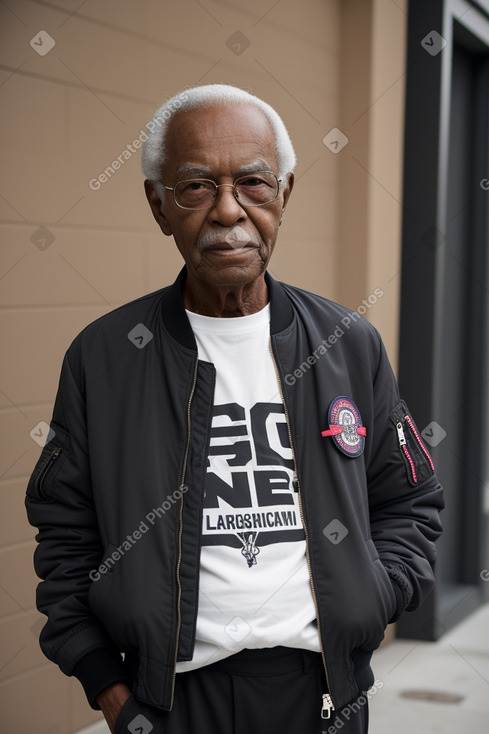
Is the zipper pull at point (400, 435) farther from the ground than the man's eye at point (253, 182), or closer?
closer

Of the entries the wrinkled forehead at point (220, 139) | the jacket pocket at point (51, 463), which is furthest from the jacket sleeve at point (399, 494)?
the jacket pocket at point (51, 463)

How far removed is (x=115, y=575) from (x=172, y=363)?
41 cm

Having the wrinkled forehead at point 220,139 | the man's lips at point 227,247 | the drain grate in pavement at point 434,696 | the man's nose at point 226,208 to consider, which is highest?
the wrinkled forehead at point 220,139

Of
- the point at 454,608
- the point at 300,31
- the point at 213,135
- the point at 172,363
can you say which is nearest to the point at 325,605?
the point at 172,363

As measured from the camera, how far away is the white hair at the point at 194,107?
168 centimetres

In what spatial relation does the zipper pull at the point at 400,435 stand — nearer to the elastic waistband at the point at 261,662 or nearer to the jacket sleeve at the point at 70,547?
the elastic waistband at the point at 261,662

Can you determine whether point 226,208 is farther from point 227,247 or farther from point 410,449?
point 410,449

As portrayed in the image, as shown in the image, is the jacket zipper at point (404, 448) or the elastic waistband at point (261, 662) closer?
the elastic waistband at point (261, 662)

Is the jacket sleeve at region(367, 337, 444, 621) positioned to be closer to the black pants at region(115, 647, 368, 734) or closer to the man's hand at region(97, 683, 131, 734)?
the black pants at region(115, 647, 368, 734)

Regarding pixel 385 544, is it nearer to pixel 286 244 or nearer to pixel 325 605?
pixel 325 605

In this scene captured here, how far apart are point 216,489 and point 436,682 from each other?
2.80 m

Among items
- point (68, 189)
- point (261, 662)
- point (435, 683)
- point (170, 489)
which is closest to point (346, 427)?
point (170, 489)

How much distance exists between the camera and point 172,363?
A: 1742 millimetres

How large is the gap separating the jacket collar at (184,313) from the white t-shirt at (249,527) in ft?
0.16
